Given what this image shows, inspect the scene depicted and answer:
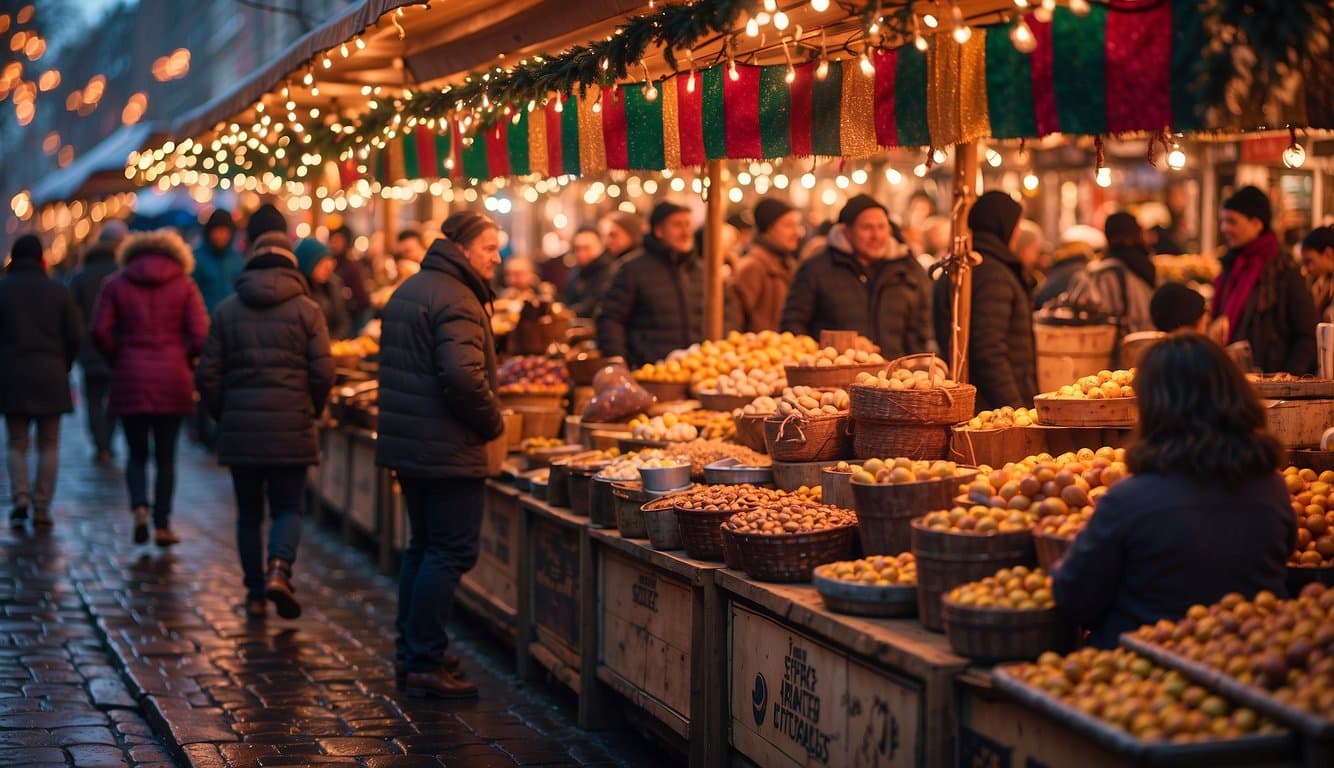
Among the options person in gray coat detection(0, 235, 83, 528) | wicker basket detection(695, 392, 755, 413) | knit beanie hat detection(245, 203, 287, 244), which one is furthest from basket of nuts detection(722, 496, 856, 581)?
person in gray coat detection(0, 235, 83, 528)

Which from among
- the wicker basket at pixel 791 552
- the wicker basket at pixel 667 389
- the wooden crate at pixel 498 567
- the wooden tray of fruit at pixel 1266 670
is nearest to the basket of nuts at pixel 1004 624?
the wooden tray of fruit at pixel 1266 670

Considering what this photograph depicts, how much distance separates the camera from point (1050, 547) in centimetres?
501

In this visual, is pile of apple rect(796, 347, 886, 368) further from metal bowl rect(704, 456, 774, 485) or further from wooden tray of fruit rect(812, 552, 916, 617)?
wooden tray of fruit rect(812, 552, 916, 617)

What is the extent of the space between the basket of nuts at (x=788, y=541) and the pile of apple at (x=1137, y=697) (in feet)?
4.59

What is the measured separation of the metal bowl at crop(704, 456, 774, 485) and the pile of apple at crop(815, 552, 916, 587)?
62.1 inches

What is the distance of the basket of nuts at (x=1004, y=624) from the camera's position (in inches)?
185

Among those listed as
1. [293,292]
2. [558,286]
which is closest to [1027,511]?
[293,292]

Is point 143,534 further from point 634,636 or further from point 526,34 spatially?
point 634,636

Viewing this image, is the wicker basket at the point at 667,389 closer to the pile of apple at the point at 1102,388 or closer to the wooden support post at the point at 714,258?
the wooden support post at the point at 714,258

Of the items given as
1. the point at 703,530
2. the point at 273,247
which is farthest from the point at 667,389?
the point at 703,530

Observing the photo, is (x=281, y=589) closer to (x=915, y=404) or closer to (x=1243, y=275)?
(x=915, y=404)

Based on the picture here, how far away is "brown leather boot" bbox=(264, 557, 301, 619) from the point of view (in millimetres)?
9523

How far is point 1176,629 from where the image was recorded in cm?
446

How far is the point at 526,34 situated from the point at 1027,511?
4870 millimetres
